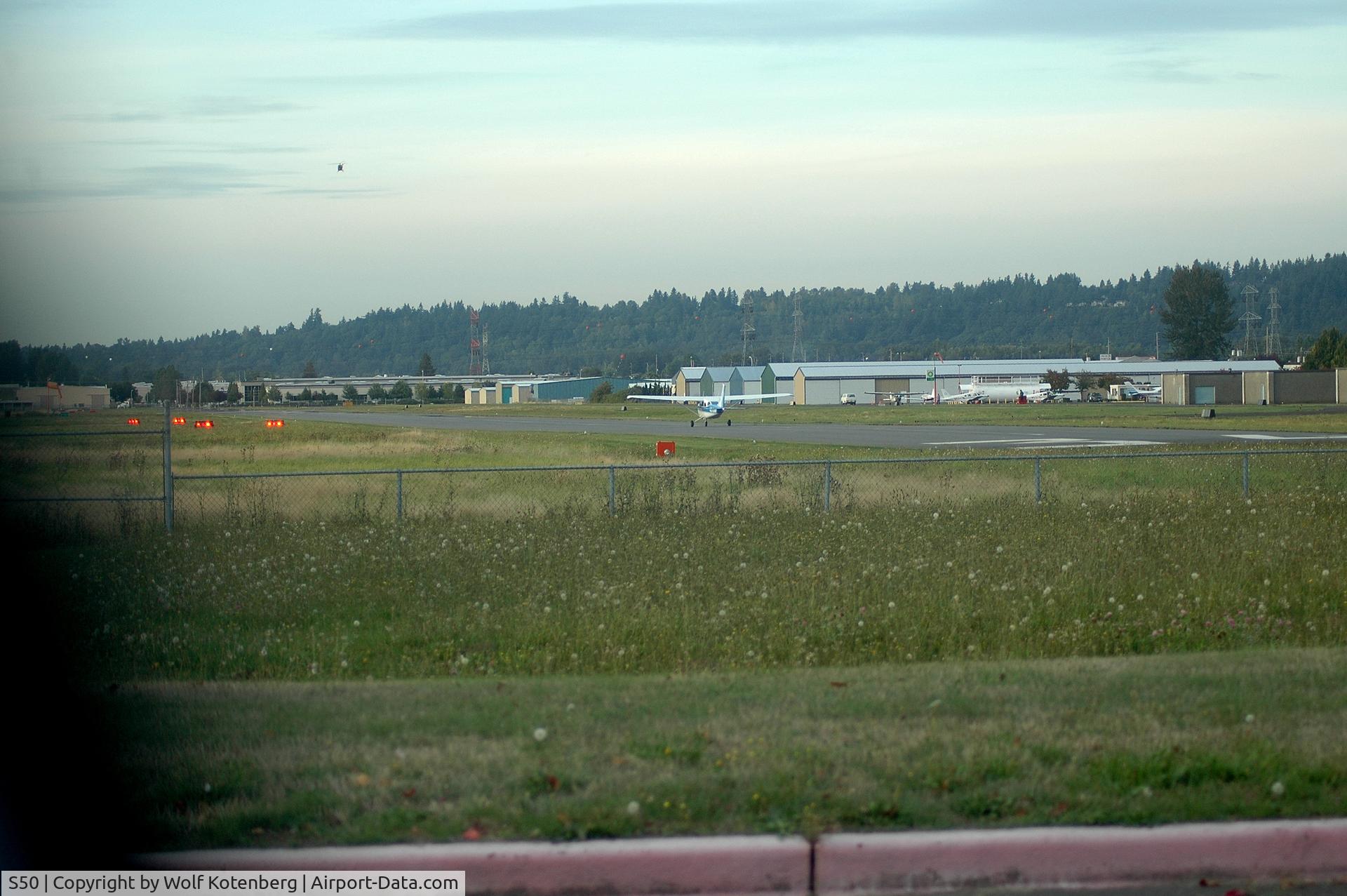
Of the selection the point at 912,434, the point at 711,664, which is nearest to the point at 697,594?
the point at 711,664

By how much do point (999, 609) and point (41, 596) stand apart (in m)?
9.09

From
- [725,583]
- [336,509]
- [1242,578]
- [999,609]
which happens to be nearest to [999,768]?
[999,609]

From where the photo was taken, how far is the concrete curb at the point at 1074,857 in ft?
17.8

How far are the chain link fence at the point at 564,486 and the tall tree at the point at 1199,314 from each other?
159m

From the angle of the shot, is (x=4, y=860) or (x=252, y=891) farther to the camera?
(x=4, y=860)

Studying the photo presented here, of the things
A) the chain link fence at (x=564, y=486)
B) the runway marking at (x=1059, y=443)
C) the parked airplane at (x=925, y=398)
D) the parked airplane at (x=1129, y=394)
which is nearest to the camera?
the chain link fence at (x=564, y=486)

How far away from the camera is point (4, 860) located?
5.75 m

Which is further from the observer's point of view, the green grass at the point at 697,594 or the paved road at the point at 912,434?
the paved road at the point at 912,434

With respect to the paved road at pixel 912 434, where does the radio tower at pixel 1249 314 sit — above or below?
above

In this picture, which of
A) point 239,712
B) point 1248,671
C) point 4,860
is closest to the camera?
point 4,860

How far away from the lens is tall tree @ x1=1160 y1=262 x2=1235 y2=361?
17525 centimetres

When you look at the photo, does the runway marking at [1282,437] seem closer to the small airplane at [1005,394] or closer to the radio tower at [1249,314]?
the small airplane at [1005,394]

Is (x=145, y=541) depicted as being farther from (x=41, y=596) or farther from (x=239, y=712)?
(x=239, y=712)

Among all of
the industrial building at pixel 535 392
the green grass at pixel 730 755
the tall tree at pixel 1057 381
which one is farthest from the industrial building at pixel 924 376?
the green grass at pixel 730 755
